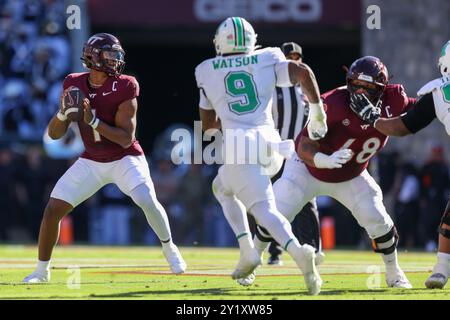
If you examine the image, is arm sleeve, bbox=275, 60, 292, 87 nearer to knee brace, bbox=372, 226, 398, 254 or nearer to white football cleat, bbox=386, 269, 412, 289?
knee brace, bbox=372, 226, 398, 254

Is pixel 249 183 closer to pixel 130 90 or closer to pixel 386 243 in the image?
pixel 386 243

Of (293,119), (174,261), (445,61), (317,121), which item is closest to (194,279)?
(174,261)

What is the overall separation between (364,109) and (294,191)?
3.14 ft

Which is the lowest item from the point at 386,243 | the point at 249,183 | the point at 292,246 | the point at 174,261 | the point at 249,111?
the point at 174,261

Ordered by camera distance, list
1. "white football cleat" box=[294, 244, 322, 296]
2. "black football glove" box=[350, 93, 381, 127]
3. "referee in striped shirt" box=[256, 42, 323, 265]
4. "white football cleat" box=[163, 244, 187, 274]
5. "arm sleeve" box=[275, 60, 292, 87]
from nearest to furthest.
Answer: "white football cleat" box=[294, 244, 322, 296], "arm sleeve" box=[275, 60, 292, 87], "black football glove" box=[350, 93, 381, 127], "white football cleat" box=[163, 244, 187, 274], "referee in striped shirt" box=[256, 42, 323, 265]

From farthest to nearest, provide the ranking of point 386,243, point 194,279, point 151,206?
point 194,279
point 151,206
point 386,243

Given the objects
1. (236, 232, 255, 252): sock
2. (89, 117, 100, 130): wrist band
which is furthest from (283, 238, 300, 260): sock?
(89, 117, 100, 130): wrist band

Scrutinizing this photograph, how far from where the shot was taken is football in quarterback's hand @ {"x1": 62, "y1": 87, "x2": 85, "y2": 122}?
8.68m

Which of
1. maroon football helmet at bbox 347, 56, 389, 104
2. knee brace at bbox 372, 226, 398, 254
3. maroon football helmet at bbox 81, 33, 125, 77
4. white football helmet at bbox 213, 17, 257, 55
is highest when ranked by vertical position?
white football helmet at bbox 213, 17, 257, 55

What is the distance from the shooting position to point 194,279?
9211mm

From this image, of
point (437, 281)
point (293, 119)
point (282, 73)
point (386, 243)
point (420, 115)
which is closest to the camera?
point (282, 73)

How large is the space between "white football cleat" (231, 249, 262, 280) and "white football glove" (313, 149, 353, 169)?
766 mm

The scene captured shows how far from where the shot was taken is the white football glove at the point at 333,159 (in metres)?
7.92

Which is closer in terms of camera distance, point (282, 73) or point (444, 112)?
point (282, 73)
